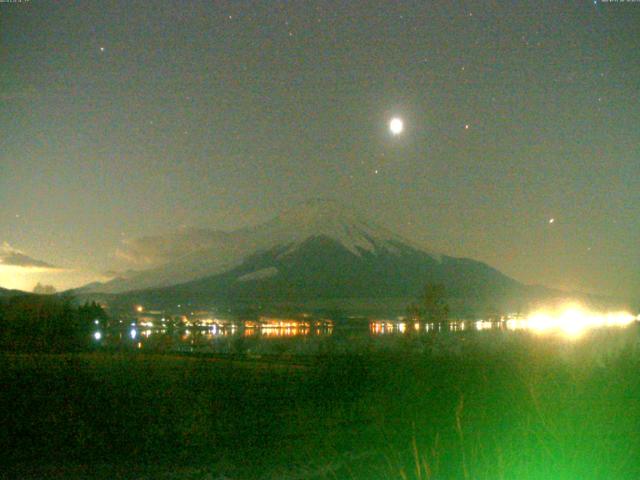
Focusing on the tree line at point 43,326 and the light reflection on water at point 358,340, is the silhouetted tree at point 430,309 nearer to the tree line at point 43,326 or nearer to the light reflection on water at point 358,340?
the light reflection on water at point 358,340

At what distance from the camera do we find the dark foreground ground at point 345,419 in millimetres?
11094

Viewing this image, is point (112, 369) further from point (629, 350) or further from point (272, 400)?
point (629, 350)

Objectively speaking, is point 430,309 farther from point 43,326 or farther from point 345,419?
point 345,419

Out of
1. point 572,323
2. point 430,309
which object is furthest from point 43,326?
point 430,309

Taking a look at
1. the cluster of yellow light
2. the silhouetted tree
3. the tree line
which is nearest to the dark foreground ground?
the cluster of yellow light

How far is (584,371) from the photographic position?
19641 millimetres

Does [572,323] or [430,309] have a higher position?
[430,309]

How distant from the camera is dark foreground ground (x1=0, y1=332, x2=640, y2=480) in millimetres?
11094

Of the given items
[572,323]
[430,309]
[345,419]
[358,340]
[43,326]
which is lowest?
[345,419]

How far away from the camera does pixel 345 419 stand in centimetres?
1762

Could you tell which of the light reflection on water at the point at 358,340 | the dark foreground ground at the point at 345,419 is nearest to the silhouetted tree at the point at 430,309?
the light reflection on water at the point at 358,340

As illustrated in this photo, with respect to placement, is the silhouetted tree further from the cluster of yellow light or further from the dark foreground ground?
the dark foreground ground

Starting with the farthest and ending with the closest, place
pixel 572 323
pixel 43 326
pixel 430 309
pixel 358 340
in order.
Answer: pixel 430 309
pixel 572 323
pixel 43 326
pixel 358 340

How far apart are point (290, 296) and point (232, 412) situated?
181626mm
